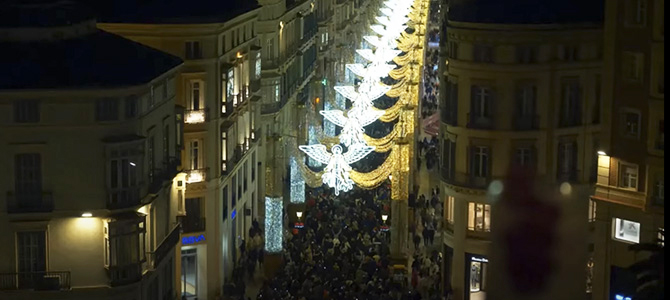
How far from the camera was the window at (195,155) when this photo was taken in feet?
140

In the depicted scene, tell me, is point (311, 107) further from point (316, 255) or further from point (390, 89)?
point (316, 255)

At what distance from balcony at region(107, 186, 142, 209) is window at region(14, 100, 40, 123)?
7.83 feet

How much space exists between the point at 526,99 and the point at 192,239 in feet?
35.9

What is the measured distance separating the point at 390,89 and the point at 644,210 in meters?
22.3

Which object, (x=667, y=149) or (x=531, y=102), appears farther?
(x=531, y=102)

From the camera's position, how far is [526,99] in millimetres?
39344

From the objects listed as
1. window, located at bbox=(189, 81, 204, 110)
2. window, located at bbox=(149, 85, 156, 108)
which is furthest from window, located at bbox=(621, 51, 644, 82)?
window, located at bbox=(189, 81, 204, 110)

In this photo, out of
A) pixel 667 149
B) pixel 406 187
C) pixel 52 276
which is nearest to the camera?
pixel 667 149

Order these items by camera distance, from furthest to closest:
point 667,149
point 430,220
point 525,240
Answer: point 430,220, point 525,240, point 667,149

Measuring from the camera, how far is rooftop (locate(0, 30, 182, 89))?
104 feet

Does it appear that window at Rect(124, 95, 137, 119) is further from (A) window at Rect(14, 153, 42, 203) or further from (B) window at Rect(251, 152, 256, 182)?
(B) window at Rect(251, 152, 256, 182)

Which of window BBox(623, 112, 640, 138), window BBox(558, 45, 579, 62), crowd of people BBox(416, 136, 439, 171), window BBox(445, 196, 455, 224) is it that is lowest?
crowd of people BBox(416, 136, 439, 171)

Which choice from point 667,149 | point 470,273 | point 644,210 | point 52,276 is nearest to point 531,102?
point 470,273

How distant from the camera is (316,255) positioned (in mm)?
45344
